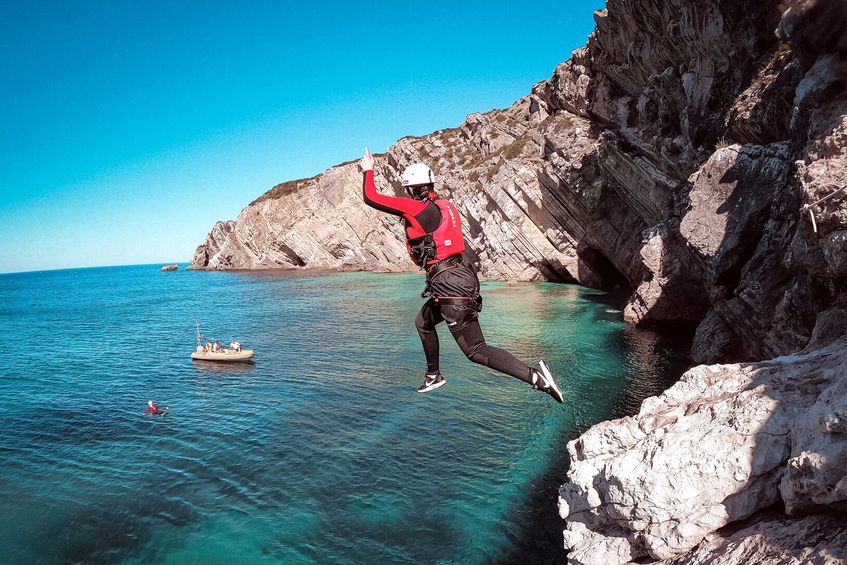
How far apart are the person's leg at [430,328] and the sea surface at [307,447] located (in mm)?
6034

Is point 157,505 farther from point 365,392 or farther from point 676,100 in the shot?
point 676,100

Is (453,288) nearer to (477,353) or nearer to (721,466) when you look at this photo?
(477,353)

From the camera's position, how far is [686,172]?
110 ft

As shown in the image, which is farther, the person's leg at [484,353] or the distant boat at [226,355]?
the distant boat at [226,355]

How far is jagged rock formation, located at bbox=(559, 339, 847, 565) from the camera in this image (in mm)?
4812

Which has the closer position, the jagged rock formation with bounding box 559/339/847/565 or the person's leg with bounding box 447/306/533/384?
the jagged rock formation with bounding box 559/339/847/565

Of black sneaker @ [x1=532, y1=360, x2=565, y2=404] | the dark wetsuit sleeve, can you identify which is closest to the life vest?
the dark wetsuit sleeve

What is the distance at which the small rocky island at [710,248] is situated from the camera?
214 inches

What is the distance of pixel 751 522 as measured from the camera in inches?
212

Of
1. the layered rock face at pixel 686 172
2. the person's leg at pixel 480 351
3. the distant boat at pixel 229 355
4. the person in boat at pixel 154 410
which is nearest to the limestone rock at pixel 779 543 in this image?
the person's leg at pixel 480 351

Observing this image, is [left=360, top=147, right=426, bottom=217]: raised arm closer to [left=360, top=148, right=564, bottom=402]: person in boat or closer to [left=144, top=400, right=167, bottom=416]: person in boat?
[left=360, top=148, right=564, bottom=402]: person in boat

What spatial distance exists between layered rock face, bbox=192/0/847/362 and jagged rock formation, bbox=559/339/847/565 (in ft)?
22.2

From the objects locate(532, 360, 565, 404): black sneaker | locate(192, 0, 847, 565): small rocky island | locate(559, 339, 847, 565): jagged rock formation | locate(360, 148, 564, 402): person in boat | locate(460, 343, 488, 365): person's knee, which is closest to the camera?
locate(559, 339, 847, 565): jagged rock formation

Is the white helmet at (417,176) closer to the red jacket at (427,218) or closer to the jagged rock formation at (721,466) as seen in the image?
the red jacket at (427,218)
